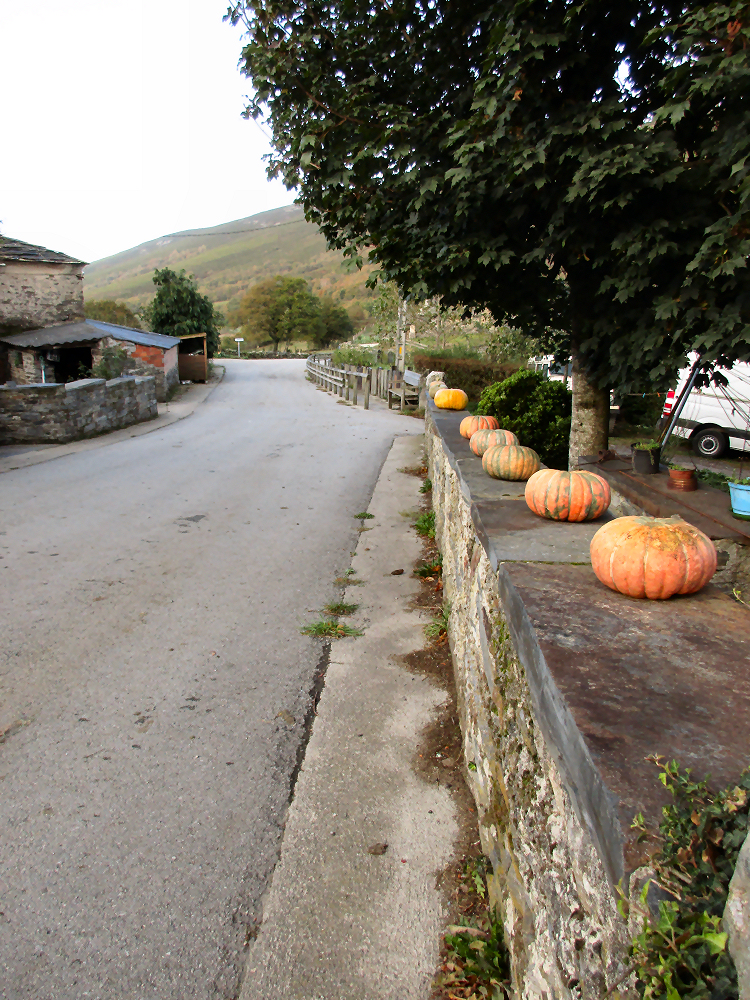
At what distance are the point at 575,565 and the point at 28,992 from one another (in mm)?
2545

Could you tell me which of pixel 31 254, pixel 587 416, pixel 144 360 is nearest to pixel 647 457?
pixel 587 416

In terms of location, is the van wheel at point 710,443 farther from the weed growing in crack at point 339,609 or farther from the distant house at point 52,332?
the distant house at point 52,332

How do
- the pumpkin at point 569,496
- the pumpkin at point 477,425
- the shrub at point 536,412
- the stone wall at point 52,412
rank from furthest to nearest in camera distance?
1. the stone wall at point 52,412
2. the shrub at point 536,412
3. the pumpkin at point 477,425
4. the pumpkin at point 569,496

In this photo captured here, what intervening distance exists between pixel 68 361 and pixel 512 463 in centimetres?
2476

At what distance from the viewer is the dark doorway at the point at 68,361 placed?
23453 millimetres

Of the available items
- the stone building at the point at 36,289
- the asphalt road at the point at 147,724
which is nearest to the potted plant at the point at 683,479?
the asphalt road at the point at 147,724

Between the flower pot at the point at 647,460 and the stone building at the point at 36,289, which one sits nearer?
the flower pot at the point at 647,460

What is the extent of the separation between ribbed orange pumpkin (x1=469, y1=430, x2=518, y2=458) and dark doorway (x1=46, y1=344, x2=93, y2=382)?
70.6ft

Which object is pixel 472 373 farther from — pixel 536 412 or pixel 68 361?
pixel 68 361

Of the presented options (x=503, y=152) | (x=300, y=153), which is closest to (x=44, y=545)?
(x=300, y=153)

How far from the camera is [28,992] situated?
2.09 meters

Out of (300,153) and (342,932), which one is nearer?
(342,932)

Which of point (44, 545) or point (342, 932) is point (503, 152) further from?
point (44, 545)

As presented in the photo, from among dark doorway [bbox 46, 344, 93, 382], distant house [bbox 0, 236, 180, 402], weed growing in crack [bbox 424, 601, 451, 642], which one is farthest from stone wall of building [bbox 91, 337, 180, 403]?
weed growing in crack [bbox 424, 601, 451, 642]
